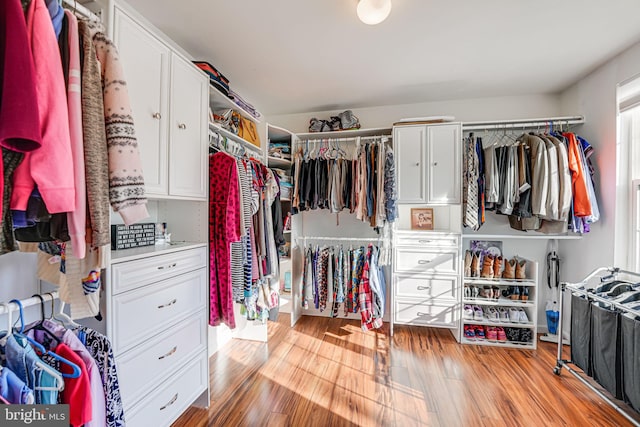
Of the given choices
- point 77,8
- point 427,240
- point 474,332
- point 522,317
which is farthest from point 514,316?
point 77,8

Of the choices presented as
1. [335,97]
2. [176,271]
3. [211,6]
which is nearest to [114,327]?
[176,271]

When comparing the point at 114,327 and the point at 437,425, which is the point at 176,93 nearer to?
the point at 114,327

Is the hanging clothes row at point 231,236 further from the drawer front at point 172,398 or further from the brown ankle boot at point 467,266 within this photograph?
the brown ankle boot at point 467,266

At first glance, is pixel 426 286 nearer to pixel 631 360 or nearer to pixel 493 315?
pixel 493 315

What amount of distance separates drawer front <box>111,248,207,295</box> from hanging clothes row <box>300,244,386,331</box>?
1.31m

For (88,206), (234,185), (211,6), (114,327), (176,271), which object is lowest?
(114,327)

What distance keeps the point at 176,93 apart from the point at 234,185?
0.61 m

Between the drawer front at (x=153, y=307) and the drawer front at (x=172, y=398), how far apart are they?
0.31 m

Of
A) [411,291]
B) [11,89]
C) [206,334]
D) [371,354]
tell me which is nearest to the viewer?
[11,89]

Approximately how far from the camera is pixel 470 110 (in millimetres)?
2822

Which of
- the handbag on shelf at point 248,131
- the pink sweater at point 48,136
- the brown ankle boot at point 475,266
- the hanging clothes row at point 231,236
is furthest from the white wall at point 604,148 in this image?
the pink sweater at point 48,136

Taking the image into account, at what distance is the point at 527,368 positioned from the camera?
2.10 meters

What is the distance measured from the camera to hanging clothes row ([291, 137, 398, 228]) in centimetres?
251

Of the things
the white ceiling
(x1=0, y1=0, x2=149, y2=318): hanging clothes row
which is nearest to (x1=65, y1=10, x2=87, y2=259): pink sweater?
(x1=0, y1=0, x2=149, y2=318): hanging clothes row
